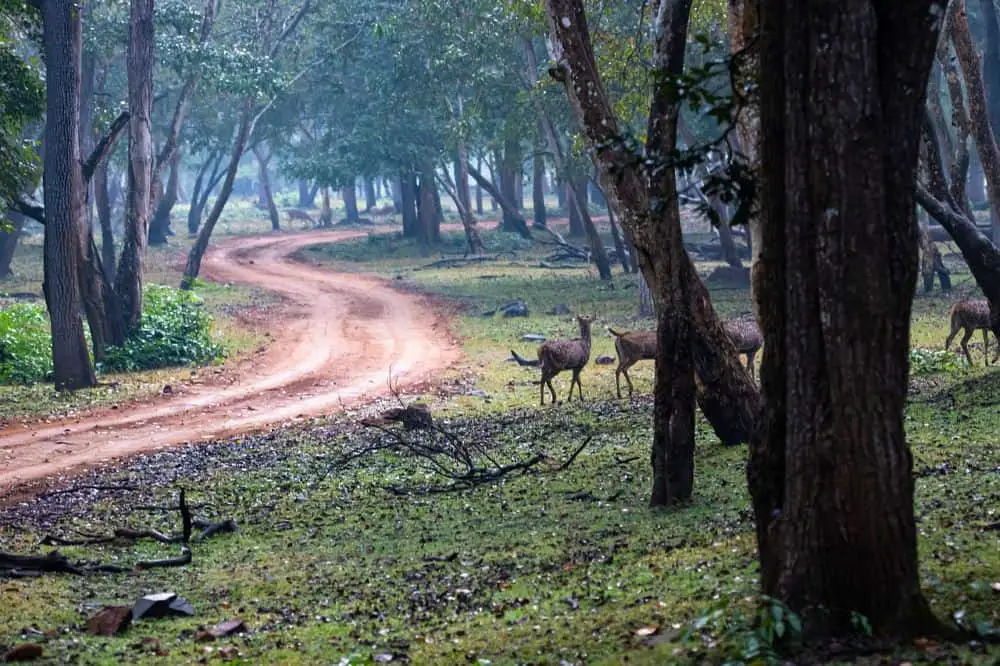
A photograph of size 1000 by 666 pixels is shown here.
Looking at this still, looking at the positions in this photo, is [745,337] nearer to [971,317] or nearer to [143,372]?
[971,317]

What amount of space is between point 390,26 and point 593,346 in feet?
62.2

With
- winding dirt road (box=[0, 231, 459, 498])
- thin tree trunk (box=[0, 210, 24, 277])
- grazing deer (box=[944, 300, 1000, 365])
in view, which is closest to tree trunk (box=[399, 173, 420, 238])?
winding dirt road (box=[0, 231, 459, 498])

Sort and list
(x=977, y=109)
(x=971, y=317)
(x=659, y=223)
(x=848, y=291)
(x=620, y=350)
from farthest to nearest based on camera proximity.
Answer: (x=620, y=350) → (x=971, y=317) → (x=977, y=109) → (x=659, y=223) → (x=848, y=291)

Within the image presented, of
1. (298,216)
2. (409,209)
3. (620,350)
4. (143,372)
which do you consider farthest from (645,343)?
(298,216)

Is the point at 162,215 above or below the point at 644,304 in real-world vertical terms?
above

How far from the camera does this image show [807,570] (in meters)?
6.25

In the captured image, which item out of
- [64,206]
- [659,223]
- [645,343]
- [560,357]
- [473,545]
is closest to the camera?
[473,545]

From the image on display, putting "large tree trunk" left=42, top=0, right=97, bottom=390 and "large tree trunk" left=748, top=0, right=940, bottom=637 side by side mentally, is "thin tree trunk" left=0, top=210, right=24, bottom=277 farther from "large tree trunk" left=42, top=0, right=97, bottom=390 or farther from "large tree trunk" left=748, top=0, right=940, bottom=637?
"large tree trunk" left=748, top=0, right=940, bottom=637

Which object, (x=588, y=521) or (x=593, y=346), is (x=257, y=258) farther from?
(x=588, y=521)

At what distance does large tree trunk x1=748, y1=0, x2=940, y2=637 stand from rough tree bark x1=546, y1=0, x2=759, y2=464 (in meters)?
3.84

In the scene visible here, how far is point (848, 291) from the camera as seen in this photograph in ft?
19.6

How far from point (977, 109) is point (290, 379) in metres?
14.1

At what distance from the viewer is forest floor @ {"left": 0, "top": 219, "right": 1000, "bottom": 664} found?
739cm


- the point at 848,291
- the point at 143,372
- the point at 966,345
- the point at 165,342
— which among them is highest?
the point at 848,291
